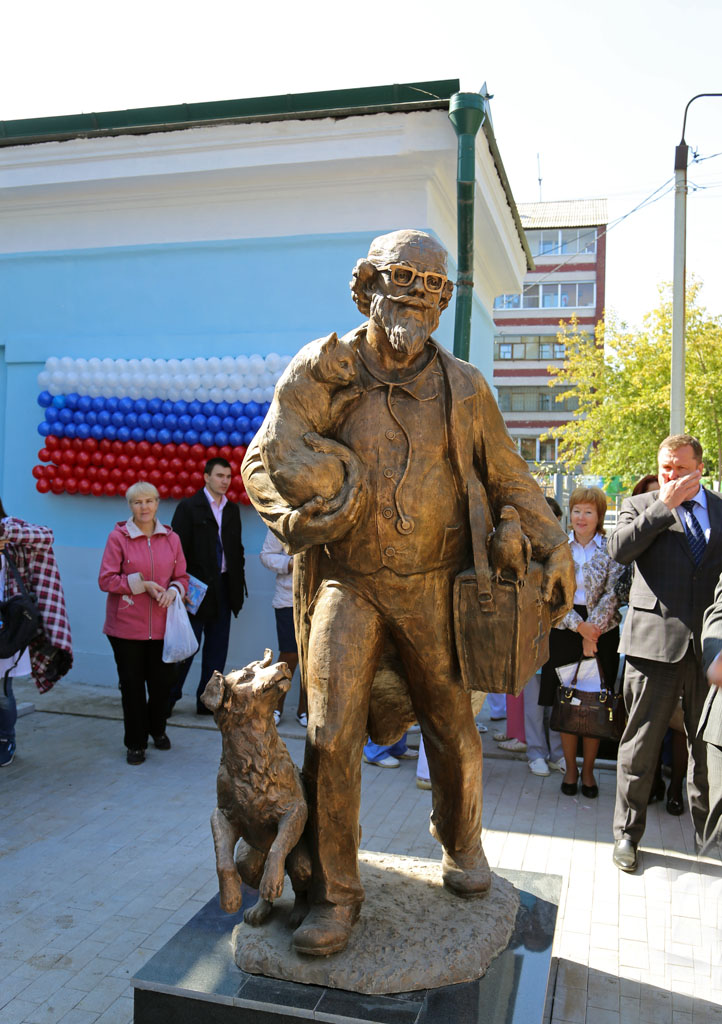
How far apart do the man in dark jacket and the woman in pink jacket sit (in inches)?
24.9

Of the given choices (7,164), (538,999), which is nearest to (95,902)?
(538,999)

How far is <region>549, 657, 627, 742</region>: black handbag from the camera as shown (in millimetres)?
5391

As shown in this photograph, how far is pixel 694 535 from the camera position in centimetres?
469

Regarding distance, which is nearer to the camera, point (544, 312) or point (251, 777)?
point (251, 777)

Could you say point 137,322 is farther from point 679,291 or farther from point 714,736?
point 679,291

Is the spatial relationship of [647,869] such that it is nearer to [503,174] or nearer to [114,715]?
[114,715]

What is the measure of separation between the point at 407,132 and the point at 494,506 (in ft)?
15.5

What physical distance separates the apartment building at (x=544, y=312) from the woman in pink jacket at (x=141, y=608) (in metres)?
39.3

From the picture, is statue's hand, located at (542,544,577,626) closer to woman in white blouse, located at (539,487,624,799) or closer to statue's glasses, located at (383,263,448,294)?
statue's glasses, located at (383,263,448,294)

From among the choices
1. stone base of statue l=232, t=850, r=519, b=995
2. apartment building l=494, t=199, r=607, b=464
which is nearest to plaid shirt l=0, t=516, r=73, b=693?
stone base of statue l=232, t=850, r=519, b=995

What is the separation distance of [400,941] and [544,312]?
46784 millimetres

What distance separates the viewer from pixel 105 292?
8.27 metres

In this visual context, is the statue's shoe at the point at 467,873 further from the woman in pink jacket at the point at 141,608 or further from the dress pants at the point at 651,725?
the woman in pink jacket at the point at 141,608

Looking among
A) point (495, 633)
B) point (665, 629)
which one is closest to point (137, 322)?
point (665, 629)
